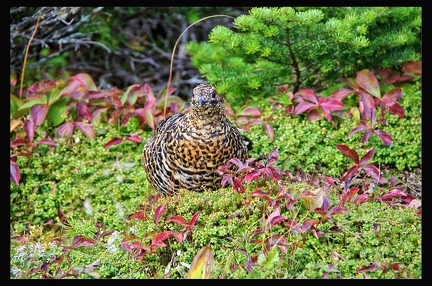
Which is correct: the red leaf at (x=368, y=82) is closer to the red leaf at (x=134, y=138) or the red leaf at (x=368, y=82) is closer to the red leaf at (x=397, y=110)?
the red leaf at (x=397, y=110)

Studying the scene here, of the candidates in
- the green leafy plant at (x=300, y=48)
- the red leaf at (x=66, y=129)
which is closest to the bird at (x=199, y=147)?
the green leafy plant at (x=300, y=48)

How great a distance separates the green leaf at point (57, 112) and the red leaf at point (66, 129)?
0.11 m

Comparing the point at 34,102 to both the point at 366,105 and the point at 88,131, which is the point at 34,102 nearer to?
the point at 88,131

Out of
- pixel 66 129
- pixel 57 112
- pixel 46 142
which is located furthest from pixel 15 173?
pixel 57 112

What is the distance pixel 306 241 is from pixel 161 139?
1.23 meters

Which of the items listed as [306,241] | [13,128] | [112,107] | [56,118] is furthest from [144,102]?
[306,241]

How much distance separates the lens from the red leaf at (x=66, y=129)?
4812mm

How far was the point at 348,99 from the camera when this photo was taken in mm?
4938

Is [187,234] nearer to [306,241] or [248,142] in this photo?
[306,241]

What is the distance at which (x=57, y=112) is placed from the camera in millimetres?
4961

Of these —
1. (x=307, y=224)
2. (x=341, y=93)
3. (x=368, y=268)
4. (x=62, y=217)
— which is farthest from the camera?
(x=341, y=93)

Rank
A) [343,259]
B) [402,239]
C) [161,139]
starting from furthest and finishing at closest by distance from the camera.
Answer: [161,139], [402,239], [343,259]

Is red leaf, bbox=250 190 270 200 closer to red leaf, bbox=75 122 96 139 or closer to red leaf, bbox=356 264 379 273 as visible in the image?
red leaf, bbox=356 264 379 273

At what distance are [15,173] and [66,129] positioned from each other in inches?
23.6
